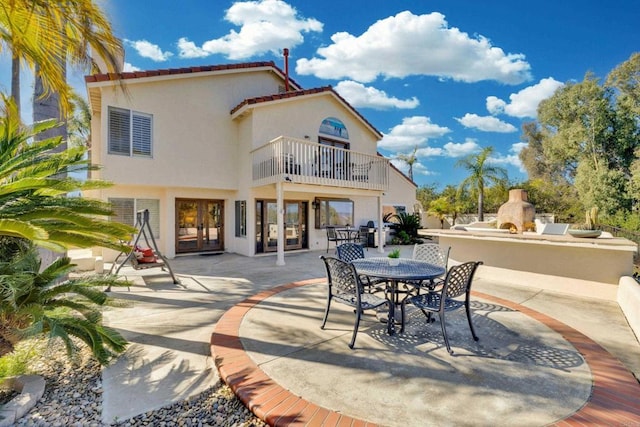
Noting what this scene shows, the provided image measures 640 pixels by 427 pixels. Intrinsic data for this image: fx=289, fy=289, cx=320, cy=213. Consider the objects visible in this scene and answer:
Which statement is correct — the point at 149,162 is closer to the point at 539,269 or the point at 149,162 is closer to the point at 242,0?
the point at 242,0

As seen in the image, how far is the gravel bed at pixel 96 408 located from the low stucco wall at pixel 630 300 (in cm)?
531

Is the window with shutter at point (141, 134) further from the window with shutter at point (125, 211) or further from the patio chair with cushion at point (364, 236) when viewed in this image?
the patio chair with cushion at point (364, 236)

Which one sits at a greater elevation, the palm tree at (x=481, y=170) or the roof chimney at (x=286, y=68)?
the roof chimney at (x=286, y=68)

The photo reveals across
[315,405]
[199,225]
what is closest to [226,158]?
[199,225]

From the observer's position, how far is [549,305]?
5.25 meters

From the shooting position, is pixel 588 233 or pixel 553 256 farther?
pixel 553 256

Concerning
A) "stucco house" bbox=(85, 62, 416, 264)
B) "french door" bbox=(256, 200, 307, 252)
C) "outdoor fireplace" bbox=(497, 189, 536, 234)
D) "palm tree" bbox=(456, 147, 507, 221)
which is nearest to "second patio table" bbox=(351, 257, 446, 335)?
"stucco house" bbox=(85, 62, 416, 264)

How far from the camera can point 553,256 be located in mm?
6328

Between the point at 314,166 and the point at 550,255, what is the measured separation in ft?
24.8

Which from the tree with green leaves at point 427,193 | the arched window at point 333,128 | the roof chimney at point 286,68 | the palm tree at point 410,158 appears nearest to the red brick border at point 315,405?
the arched window at point 333,128

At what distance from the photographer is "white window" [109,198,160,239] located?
10.6 m

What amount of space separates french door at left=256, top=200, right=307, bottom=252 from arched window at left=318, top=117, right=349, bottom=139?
3590 mm

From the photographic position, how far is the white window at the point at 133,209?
1056 cm

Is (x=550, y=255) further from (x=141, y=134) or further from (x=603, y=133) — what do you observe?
(x=603, y=133)
